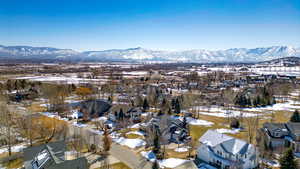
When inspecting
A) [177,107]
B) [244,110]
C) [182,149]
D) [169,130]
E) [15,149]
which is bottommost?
[15,149]

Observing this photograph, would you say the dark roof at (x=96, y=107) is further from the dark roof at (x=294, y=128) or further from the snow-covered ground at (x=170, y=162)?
the dark roof at (x=294, y=128)

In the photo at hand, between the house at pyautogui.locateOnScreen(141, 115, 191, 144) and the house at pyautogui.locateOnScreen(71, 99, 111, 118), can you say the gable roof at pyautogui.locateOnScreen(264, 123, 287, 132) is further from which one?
the house at pyautogui.locateOnScreen(71, 99, 111, 118)

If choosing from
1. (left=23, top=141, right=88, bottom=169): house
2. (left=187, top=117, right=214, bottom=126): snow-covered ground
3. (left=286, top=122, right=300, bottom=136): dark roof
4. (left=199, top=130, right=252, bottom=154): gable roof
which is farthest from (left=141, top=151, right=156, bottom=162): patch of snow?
(left=286, top=122, right=300, bottom=136): dark roof

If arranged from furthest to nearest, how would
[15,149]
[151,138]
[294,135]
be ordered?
[151,138] < [15,149] < [294,135]

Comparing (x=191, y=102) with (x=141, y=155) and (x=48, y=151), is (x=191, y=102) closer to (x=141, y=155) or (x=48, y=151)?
(x=141, y=155)

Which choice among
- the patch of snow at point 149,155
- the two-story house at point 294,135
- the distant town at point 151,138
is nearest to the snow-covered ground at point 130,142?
the distant town at point 151,138

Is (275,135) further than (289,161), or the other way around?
(275,135)

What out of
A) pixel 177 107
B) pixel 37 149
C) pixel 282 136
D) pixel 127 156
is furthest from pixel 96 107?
pixel 282 136

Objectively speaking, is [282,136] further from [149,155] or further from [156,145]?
[149,155]
